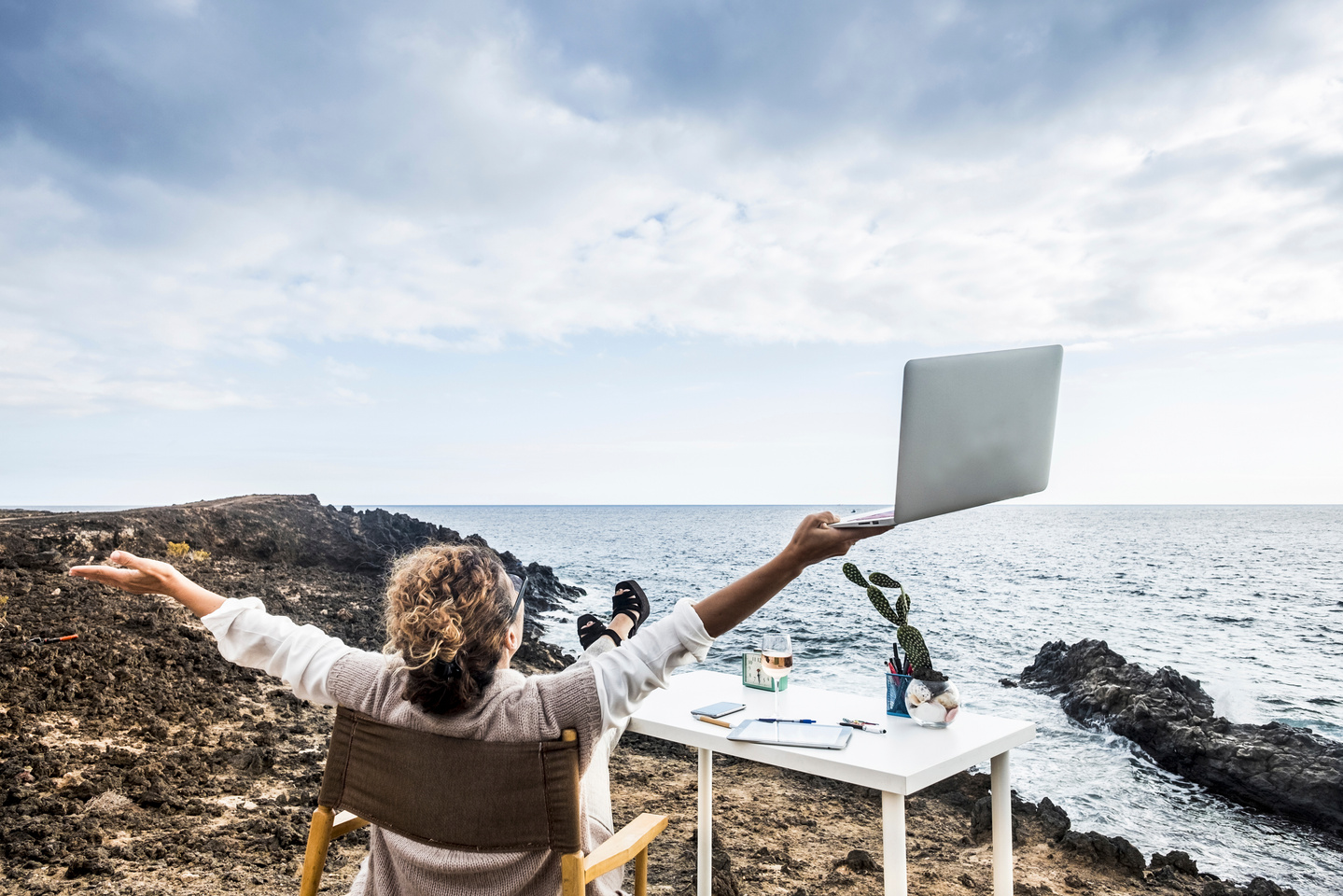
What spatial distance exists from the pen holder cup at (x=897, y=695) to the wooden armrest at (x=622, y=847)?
2.86ft

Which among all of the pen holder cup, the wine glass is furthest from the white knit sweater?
the pen holder cup

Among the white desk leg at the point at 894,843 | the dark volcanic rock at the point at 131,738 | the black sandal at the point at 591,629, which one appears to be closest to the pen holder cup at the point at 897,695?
the white desk leg at the point at 894,843

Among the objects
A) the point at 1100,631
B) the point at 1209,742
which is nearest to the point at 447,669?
the point at 1209,742

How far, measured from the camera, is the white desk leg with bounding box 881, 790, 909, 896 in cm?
164

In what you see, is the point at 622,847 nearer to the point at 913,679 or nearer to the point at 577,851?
the point at 577,851

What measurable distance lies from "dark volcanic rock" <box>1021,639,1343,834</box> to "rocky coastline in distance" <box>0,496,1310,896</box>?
2341 millimetres

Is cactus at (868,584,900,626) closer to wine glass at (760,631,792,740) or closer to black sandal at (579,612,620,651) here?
wine glass at (760,631,792,740)

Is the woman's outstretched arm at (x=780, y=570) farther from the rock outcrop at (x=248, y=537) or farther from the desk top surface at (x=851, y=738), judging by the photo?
the rock outcrop at (x=248, y=537)

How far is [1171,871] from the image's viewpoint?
12.1ft

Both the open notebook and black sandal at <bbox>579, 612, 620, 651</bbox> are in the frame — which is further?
black sandal at <bbox>579, 612, 620, 651</bbox>

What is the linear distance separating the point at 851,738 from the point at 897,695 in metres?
0.31

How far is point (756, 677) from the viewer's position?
2.39 metres

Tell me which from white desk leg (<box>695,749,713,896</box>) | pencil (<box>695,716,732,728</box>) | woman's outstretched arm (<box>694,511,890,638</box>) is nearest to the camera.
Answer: woman's outstretched arm (<box>694,511,890,638</box>)

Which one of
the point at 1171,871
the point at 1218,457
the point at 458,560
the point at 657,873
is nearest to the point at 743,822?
the point at 657,873
